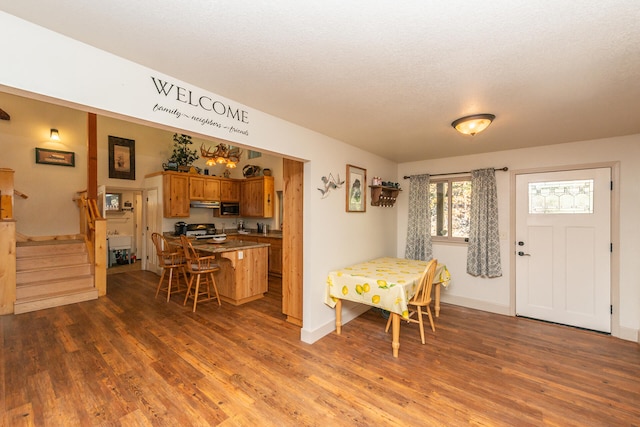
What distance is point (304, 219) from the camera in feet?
10.2

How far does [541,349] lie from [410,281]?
1.61m

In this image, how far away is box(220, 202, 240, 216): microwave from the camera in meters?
6.77

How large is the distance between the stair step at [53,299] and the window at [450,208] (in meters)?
5.71

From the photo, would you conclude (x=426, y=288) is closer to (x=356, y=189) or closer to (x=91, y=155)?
(x=356, y=189)

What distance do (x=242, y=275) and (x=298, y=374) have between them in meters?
2.15

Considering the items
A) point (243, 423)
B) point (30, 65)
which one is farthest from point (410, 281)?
point (30, 65)

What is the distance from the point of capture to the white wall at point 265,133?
1.33m

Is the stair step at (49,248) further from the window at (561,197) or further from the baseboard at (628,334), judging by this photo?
the baseboard at (628,334)

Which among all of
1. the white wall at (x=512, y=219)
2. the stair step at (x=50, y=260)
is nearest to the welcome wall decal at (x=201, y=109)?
the white wall at (x=512, y=219)

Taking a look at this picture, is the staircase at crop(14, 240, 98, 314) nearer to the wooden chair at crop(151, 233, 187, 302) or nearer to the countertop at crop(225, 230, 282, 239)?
the wooden chair at crop(151, 233, 187, 302)

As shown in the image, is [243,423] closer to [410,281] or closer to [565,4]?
[410,281]

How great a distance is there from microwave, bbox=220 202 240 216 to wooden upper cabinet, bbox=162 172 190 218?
0.93 metres

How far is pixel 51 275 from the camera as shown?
441 centimetres

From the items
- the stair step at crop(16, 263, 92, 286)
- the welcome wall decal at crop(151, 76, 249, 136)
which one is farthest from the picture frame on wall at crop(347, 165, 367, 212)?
the stair step at crop(16, 263, 92, 286)
